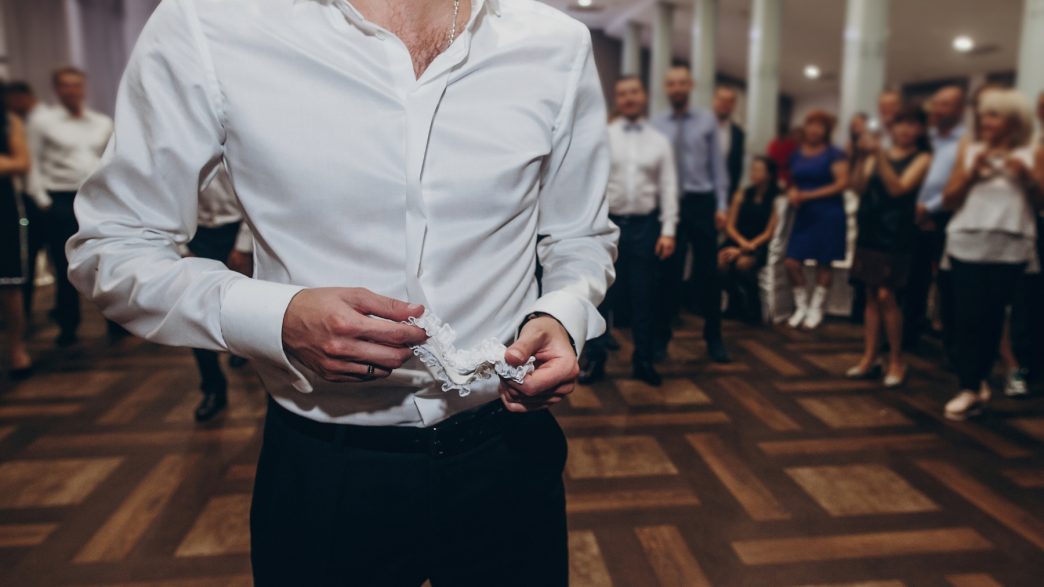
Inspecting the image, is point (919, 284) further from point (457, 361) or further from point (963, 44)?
point (963, 44)

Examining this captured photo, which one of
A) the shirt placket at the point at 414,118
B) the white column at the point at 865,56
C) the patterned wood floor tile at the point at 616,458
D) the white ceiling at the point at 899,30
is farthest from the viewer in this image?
the white ceiling at the point at 899,30

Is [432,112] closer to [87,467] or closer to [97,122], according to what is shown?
[87,467]

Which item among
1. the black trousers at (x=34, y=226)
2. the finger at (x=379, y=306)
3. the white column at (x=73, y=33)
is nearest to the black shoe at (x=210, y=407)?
the black trousers at (x=34, y=226)

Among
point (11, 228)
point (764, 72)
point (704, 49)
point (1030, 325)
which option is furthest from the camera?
point (704, 49)

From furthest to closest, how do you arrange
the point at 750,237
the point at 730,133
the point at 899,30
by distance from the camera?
the point at 899,30
the point at 730,133
the point at 750,237

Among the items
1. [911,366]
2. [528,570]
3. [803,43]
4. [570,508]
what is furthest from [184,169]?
[803,43]

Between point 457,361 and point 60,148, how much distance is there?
430cm

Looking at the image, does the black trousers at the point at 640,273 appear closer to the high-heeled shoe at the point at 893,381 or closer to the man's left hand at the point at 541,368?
the high-heeled shoe at the point at 893,381

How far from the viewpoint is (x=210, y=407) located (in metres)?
3.20

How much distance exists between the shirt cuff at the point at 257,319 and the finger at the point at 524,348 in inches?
7.7

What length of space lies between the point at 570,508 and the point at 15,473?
1.92 meters

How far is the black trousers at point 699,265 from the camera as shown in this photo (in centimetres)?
418

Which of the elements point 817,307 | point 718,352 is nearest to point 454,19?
point 718,352

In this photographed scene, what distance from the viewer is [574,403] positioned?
11.3 feet
